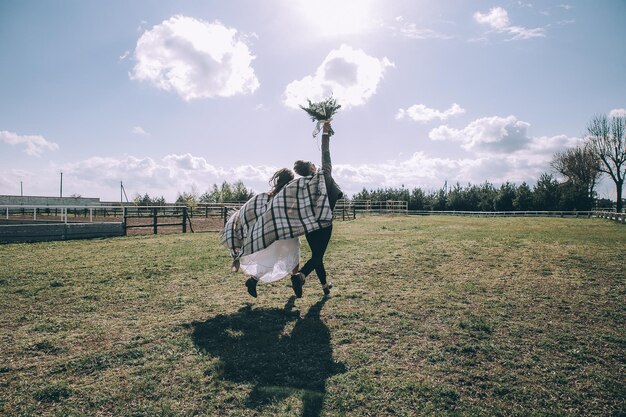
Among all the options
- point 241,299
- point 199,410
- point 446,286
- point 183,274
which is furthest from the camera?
point 183,274

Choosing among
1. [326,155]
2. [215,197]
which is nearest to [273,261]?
[326,155]

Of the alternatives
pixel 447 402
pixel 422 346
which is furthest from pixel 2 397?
pixel 422 346

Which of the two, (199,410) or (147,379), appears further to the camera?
(147,379)

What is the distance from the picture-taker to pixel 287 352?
11.8 feet

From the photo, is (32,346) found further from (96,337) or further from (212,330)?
(212,330)

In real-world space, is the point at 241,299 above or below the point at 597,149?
below

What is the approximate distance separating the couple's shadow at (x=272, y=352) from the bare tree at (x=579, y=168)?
53.5 meters

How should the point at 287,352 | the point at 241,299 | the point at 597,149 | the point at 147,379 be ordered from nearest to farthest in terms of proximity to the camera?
1. the point at 147,379
2. the point at 287,352
3. the point at 241,299
4. the point at 597,149

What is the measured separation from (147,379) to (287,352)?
51.2 inches

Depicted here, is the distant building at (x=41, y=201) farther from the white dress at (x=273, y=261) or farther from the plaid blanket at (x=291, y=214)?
the plaid blanket at (x=291, y=214)

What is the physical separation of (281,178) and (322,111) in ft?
3.92

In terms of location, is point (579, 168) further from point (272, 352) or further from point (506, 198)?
point (272, 352)

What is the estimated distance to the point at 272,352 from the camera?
361 cm

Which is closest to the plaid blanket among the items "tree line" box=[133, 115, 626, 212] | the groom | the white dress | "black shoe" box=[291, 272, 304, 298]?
the groom
